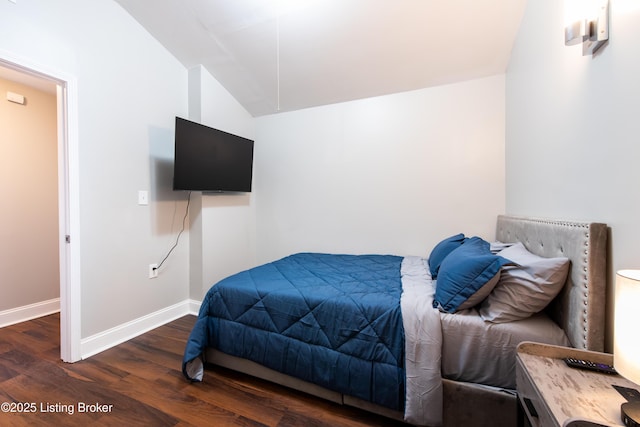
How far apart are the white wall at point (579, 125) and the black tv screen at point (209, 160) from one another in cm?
271

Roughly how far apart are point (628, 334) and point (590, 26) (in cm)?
127

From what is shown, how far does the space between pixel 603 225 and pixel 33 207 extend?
4.53m

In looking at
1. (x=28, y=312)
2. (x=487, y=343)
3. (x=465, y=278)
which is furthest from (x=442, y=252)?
(x=28, y=312)

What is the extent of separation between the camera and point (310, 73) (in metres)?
2.84

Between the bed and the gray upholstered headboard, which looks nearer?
the gray upholstered headboard

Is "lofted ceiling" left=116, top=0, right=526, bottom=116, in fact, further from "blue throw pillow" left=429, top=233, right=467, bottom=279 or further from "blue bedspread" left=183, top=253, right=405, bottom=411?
"blue bedspread" left=183, top=253, right=405, bottom=411

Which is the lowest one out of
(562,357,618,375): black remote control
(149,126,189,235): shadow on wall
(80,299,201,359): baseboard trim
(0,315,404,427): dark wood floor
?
(0,315,404,427): dark wood floor

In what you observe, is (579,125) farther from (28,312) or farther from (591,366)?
(28,312)

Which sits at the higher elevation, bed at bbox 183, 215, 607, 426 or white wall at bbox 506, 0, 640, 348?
white wall at bbox 506, 0, 640, 348

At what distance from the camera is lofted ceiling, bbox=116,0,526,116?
7.05 ft

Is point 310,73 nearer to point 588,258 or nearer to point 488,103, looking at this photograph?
point 488,103

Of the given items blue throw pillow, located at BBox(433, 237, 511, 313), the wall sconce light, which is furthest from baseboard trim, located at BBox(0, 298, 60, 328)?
the wall sconce light

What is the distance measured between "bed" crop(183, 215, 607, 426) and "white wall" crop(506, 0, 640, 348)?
4.4 inches

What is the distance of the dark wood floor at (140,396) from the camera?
1483 mm
